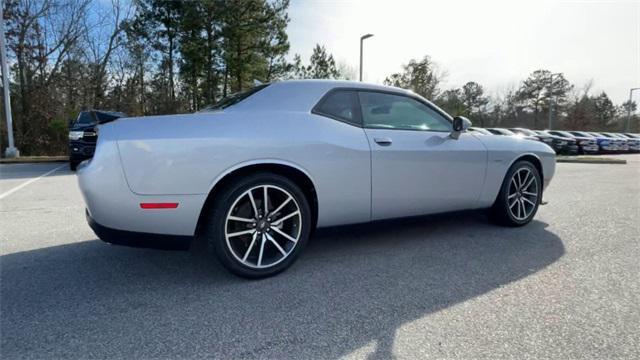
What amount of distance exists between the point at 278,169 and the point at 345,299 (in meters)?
1.03

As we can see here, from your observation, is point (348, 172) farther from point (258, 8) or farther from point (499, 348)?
point (258, 8)

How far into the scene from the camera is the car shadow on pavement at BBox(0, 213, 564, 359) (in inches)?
73.4

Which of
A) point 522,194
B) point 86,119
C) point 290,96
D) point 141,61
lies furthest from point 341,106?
point 141,61

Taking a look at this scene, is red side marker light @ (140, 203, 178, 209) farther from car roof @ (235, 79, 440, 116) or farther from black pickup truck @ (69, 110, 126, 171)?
black pickup truck @ (69, 110, 126, 171)

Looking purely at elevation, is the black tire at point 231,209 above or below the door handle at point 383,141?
below

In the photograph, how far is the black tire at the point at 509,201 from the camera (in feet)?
12.7

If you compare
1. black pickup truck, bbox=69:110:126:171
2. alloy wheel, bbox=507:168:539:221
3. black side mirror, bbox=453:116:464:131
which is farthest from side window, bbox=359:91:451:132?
black pickup truck, bbox=69:110:126:171

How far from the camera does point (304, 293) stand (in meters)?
2.43

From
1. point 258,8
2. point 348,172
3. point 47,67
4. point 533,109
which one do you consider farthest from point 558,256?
point 533,109

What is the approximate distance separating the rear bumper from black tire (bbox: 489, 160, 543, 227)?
3165 millimetres

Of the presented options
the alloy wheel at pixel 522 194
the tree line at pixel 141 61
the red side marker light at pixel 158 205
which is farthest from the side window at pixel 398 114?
the tree line at pixel 141 61

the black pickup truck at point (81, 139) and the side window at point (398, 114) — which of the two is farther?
the black pickup truck at point (81, 139)

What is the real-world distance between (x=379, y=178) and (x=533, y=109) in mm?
56239

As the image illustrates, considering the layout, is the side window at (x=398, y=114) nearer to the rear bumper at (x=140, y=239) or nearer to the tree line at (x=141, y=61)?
the rear bumper at (x=140, y=239)
